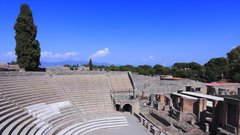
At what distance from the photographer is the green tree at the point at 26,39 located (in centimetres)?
2931

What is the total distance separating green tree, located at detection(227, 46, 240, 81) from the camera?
5703cm

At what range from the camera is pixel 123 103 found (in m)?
28.0

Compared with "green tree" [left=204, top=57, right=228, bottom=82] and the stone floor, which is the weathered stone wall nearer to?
the stone floor

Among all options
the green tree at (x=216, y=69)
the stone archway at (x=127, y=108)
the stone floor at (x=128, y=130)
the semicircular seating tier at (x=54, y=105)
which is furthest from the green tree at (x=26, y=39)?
the green tree at (x=216, y=69)

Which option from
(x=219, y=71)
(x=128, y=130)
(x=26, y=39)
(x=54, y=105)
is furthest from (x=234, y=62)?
(x=54, y=105)

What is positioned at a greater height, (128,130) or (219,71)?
(219,71)

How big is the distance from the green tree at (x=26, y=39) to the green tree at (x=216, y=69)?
39015 millimetres

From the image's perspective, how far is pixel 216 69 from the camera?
189ft

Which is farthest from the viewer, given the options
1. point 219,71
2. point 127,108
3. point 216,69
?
point 219,71

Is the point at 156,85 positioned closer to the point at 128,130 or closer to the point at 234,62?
the point at 128,130

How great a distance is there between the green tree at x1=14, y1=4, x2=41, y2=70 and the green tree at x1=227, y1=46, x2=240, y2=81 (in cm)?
4070

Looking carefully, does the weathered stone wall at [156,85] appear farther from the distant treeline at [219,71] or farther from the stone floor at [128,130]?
the distant treeline at [219,71]

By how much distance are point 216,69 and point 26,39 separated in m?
41.9

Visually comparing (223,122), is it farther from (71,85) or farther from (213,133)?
(71,85)
